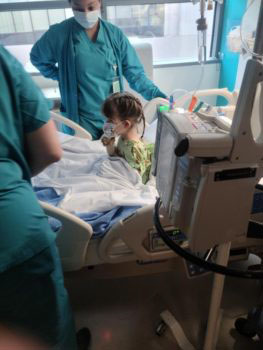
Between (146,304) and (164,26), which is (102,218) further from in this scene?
(164,26)

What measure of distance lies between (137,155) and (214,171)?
88 cm

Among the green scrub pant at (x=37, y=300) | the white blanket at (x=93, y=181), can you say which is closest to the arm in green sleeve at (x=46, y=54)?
the white blanket at (x=93, y=181)

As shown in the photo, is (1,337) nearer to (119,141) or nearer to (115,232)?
(115,232)

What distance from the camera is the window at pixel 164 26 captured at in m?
3.11

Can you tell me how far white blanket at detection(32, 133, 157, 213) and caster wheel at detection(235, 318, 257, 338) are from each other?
79 cm

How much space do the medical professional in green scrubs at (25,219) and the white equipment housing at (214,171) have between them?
40cm

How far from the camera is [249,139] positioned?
735mm

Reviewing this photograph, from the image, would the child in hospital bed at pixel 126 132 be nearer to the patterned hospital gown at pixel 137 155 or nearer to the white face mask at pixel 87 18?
the patterned hospital gown at pixel 137 155

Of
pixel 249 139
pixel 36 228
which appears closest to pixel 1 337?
pixel 36 228

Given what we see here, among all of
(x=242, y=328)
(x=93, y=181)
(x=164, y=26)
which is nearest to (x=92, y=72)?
(x=93, y=181)

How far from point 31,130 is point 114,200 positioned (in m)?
0.53

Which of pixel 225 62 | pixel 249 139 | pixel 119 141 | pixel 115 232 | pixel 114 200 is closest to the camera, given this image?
pixel 249 139

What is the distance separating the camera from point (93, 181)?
4.87 ft

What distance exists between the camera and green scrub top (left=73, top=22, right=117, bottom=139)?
2057mm
